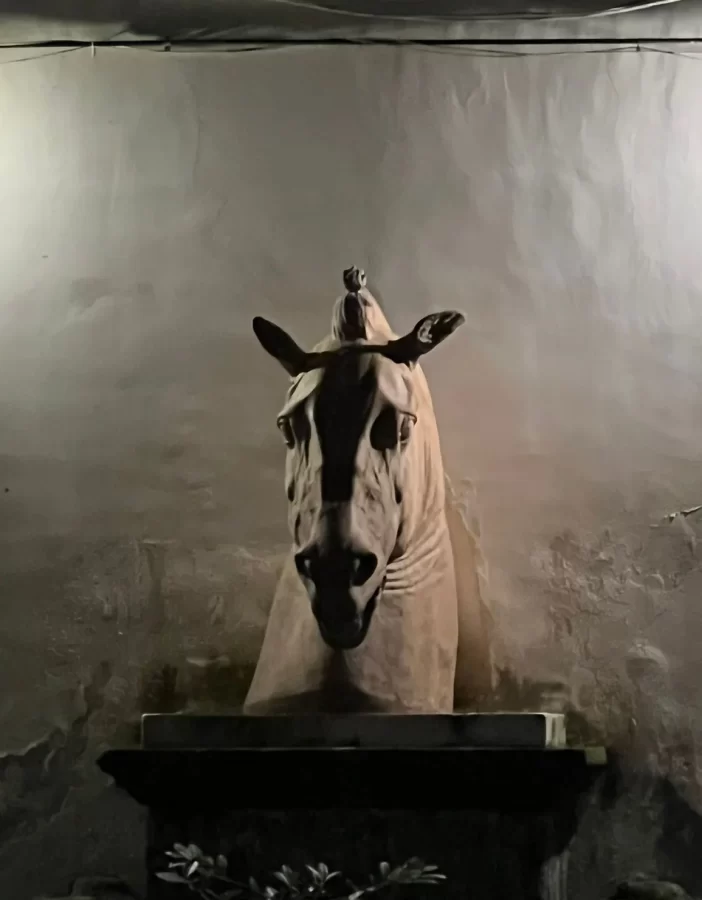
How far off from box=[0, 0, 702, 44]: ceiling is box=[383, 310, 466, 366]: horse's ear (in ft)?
2.84

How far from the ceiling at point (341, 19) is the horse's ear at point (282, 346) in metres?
0.90

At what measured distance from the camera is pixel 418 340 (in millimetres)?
1759

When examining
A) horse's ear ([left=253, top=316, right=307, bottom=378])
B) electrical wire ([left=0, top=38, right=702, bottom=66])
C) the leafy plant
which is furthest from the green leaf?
electrical wire ([left=0, top=38, right=702, bottom=66])

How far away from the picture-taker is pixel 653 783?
194cm

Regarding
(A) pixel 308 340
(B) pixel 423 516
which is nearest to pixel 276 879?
(B) pixel 423 516

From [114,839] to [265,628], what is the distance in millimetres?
455

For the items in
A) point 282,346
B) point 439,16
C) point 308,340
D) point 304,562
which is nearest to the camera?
point 304,562

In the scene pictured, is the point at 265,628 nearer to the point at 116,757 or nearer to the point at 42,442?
the point at 116,757

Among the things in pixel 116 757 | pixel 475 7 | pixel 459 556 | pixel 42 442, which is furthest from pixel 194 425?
pixel 475 7

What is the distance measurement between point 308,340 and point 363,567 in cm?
76

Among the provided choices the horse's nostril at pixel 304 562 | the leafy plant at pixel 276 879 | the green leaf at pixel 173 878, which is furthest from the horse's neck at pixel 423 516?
the green leaf at pixel 173 878

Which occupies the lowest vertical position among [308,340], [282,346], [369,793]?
[369,793]

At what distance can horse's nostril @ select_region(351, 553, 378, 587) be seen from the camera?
1.57 m

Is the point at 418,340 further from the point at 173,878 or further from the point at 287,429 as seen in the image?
the point at 173,878
